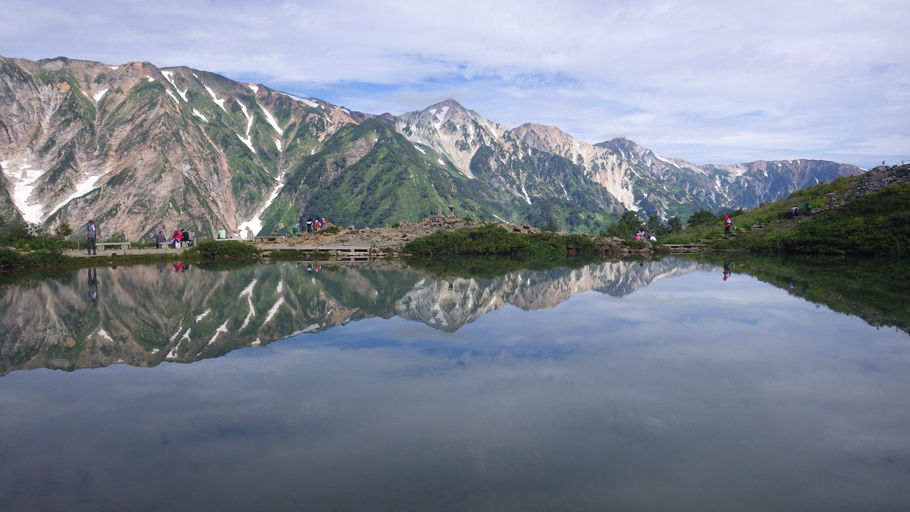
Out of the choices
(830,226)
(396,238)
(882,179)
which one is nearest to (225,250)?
(396,238)

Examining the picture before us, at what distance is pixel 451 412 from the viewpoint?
1115cm

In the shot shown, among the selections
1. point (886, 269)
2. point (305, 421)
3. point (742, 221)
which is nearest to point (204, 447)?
point (305, 421)

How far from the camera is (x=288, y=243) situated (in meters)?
63.6

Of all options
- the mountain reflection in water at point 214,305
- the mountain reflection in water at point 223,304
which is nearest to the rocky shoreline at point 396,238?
the mountain reflection in water at point 223,304

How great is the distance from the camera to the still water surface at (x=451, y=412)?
318 inches

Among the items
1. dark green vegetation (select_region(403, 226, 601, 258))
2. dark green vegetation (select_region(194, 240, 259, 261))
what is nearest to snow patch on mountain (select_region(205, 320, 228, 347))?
dark green vegetation (select_region(194, 240, 259, 261))

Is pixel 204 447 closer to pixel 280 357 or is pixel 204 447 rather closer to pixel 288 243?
pixel 280 357

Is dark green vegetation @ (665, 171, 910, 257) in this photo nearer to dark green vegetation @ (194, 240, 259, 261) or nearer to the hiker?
dark green vegetation @ (194, 240, 259, 261)

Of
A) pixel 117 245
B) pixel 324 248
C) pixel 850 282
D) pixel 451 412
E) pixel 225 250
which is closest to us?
pixel 451 412

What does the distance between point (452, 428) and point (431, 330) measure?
9.44 meters

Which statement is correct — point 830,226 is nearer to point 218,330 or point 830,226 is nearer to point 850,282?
point 850,282

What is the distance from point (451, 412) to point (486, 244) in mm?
52638

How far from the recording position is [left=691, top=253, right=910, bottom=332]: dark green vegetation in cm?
2284

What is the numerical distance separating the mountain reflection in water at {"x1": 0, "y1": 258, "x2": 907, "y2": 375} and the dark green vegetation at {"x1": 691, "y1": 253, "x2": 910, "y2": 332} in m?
0.33
